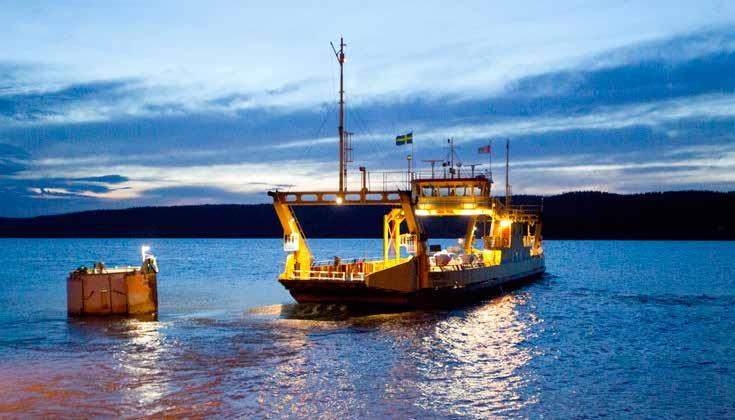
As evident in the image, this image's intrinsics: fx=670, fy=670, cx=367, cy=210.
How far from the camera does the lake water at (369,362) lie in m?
16.5

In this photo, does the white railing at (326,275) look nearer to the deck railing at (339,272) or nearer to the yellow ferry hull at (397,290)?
the deck railing at (339,272)

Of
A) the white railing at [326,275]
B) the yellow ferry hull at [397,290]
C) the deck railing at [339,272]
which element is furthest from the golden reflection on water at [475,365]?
the deck railing at [339,272]

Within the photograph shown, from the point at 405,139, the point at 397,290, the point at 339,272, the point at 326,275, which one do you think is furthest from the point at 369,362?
the point at 405,139

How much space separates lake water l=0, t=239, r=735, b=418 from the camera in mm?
16469

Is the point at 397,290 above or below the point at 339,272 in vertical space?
below

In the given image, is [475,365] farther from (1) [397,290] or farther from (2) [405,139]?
(2) [405,139]

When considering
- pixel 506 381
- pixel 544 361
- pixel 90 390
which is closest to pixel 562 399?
pixel 506 381

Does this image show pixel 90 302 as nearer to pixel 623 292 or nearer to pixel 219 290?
pixel 219 290

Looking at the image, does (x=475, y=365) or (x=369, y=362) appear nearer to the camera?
(x=369, y=362)

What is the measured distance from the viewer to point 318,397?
16984 mm

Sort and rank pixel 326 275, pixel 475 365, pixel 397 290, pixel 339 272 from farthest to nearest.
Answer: pixel 326 275
pixel 339 272
pixel 397 290
pixel 475 365

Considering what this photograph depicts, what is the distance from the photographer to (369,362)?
2109 centimetres

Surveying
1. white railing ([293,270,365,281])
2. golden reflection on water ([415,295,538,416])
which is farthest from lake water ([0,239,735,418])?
white railing ([293,270,365,281])

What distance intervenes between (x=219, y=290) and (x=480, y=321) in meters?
24.2
